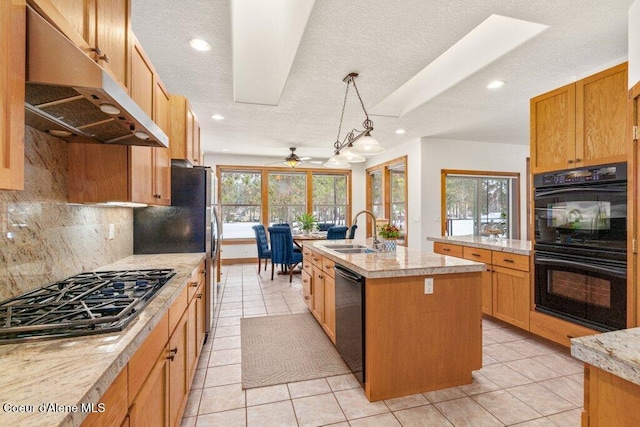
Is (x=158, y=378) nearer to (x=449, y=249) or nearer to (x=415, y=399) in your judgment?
(x=415, y=399)

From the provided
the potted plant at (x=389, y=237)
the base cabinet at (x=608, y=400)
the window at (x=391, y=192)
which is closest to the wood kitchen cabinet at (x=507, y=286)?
the potted plant at (x=389, y=237)

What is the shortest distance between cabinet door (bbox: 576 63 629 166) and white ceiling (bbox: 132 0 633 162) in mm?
341

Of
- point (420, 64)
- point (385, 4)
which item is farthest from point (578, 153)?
point (385, 4)

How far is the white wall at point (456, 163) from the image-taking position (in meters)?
5.50

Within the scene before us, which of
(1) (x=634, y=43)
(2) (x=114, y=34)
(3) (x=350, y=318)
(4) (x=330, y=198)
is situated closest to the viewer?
(2) (x=114, y=34)

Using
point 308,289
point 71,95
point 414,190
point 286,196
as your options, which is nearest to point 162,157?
point 71,95

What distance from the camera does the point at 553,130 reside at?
2.66m

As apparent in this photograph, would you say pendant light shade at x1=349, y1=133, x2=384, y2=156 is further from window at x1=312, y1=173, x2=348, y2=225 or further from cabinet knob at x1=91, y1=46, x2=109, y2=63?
window at x1=312, y1=173, x2=348, y2=225

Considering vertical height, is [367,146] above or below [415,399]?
above

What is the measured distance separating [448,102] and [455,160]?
2.26 meters

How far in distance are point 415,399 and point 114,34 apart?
2712 mm

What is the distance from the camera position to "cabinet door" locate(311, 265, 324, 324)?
3.03 m

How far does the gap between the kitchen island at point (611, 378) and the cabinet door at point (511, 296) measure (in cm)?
225

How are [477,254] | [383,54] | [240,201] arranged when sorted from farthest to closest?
1. [240,201]
2. [477,254]
3. [383,54]
